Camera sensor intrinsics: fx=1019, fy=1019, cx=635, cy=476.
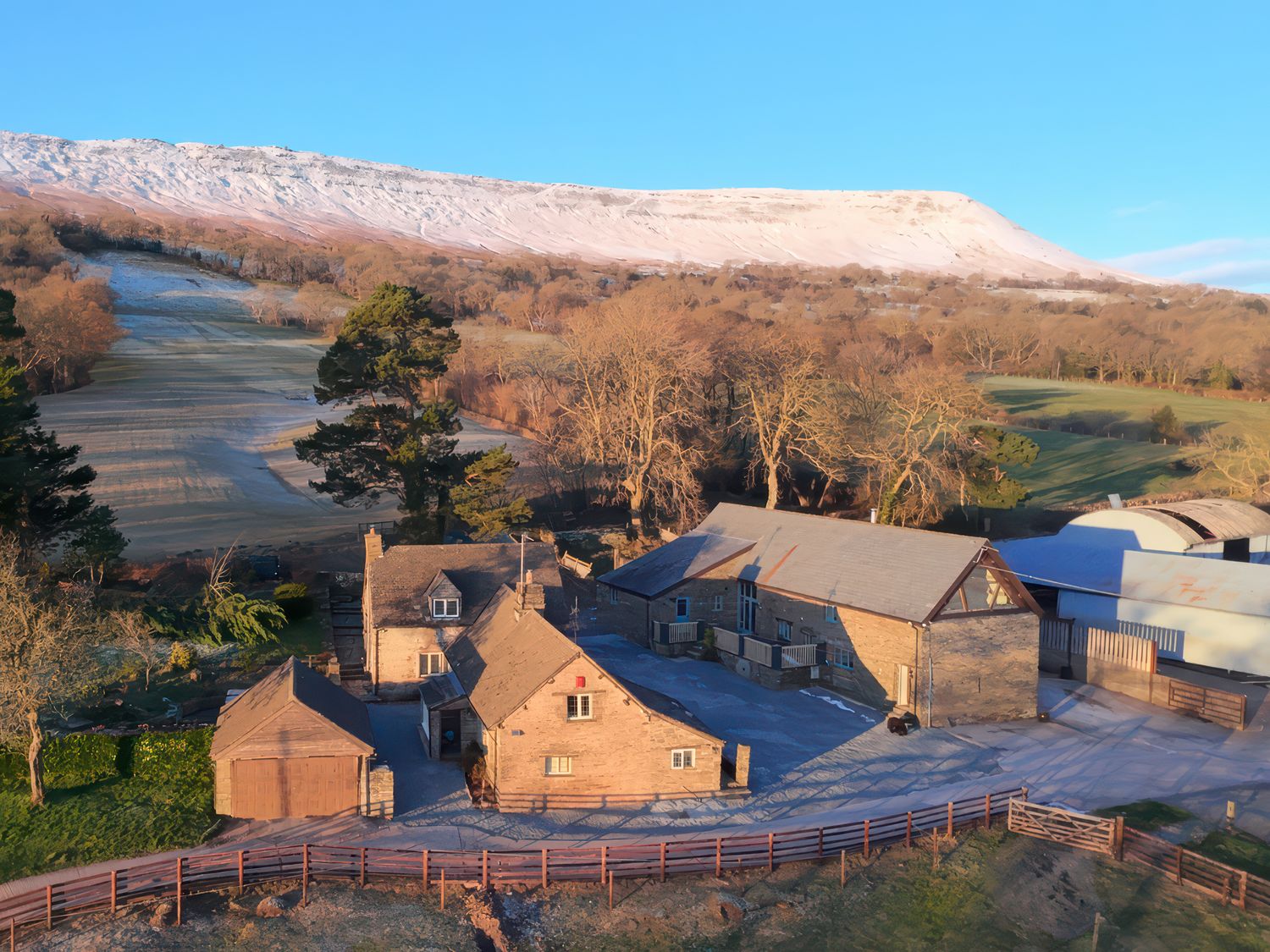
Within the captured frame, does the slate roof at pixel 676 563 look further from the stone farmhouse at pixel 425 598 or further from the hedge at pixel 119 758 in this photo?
the hedge at pixel 119 758

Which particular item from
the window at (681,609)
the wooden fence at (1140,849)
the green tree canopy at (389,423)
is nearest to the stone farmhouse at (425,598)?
the window at (681,609)

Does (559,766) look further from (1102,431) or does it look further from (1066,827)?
(1102,431)

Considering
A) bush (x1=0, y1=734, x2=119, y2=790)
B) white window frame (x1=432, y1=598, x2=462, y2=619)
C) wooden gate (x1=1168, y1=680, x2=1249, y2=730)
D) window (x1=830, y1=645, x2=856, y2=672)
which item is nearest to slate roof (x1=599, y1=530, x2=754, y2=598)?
window (x1=830, y1=645, x2=856, y2=672)

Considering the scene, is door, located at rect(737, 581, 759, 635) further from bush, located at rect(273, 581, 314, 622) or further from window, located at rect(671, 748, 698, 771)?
bush, located at rect(273, 581, 314, 622)

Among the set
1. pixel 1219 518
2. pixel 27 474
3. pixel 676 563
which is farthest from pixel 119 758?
pixel 1219 518

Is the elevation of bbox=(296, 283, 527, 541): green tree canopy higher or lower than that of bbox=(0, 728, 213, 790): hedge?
higher

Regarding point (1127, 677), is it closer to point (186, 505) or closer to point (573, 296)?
point (186, 505)

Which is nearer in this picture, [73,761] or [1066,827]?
[1066,827]

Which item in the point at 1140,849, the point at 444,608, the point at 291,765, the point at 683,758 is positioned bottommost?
the point at 1140,849
